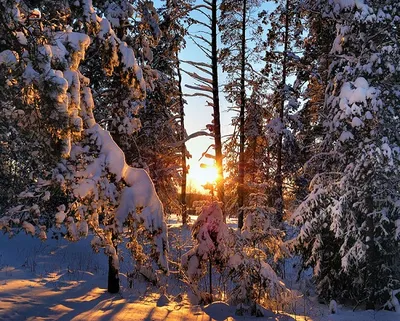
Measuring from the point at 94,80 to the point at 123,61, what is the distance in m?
3.68

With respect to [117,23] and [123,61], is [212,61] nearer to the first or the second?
[117,23]

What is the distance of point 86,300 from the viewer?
26.0 ft

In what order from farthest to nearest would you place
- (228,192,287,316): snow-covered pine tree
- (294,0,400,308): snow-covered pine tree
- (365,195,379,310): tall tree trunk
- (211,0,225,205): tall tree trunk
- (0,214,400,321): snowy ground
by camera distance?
(211,0,225,205): tall tree trunk
(365,195,379,310): tall tree trunk
(294,0,400,308): snow-covered pine tree
(228,192,287,316): snow-covered pine tree
(0,214,400,321): snowy ground

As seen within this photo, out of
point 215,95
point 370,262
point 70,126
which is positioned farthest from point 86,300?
point 215,95

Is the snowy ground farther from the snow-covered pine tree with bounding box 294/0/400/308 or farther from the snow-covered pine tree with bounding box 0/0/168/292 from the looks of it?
the snow-covered pine tree with bounding box 0/0/168/292

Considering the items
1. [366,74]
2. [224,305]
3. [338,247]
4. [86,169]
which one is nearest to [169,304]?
[224,305]

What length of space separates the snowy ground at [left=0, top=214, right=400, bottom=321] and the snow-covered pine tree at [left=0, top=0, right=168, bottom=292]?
154cm

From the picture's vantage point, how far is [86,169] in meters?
5.15

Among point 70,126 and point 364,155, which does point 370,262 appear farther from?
point 70,126

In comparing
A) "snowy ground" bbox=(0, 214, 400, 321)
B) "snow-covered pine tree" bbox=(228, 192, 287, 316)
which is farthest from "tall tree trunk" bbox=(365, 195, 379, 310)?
"snow-covered pine tree" bbox=(228, 192, 287, 316)

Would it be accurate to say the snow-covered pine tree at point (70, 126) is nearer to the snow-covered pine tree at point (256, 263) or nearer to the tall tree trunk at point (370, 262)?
the snow-covered pine tree at point (256, 263)

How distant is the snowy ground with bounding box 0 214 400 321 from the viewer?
22.1 feet

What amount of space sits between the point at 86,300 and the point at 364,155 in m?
7.02

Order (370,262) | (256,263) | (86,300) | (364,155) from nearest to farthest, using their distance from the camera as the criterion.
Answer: (86,300) → (256,263) → (364,155) → (370,262)
